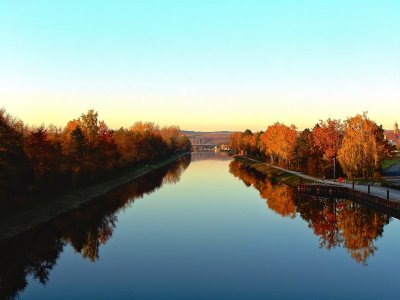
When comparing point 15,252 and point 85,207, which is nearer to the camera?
point 15,252

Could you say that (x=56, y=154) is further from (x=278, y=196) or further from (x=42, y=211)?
(x=278, y=196)

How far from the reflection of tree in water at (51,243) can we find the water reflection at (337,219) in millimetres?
21132

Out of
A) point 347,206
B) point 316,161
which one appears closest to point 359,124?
point 316,161

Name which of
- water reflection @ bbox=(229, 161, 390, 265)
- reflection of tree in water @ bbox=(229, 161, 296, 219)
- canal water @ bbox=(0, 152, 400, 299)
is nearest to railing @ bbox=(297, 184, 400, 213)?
water reflection @ bbox=(229, 161, 390, 265)

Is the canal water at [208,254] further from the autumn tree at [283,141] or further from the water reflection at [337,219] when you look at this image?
the autumn tree at [283,141]

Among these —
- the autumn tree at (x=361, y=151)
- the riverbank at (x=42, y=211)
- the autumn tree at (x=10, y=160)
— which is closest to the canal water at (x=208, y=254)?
the riverbank at (x=42, y=211)

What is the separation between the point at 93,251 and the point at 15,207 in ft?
49.1

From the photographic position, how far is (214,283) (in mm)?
24906

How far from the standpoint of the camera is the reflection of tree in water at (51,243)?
27.3 meters

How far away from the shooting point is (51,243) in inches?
1409

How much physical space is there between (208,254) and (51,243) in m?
14.9

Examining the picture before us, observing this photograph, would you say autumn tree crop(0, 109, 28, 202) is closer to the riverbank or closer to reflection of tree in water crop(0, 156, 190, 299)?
the riverbank

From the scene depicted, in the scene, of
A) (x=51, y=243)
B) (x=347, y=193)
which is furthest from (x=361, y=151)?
(x=51, y=243)

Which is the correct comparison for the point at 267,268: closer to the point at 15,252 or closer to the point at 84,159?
the point at 15,252
